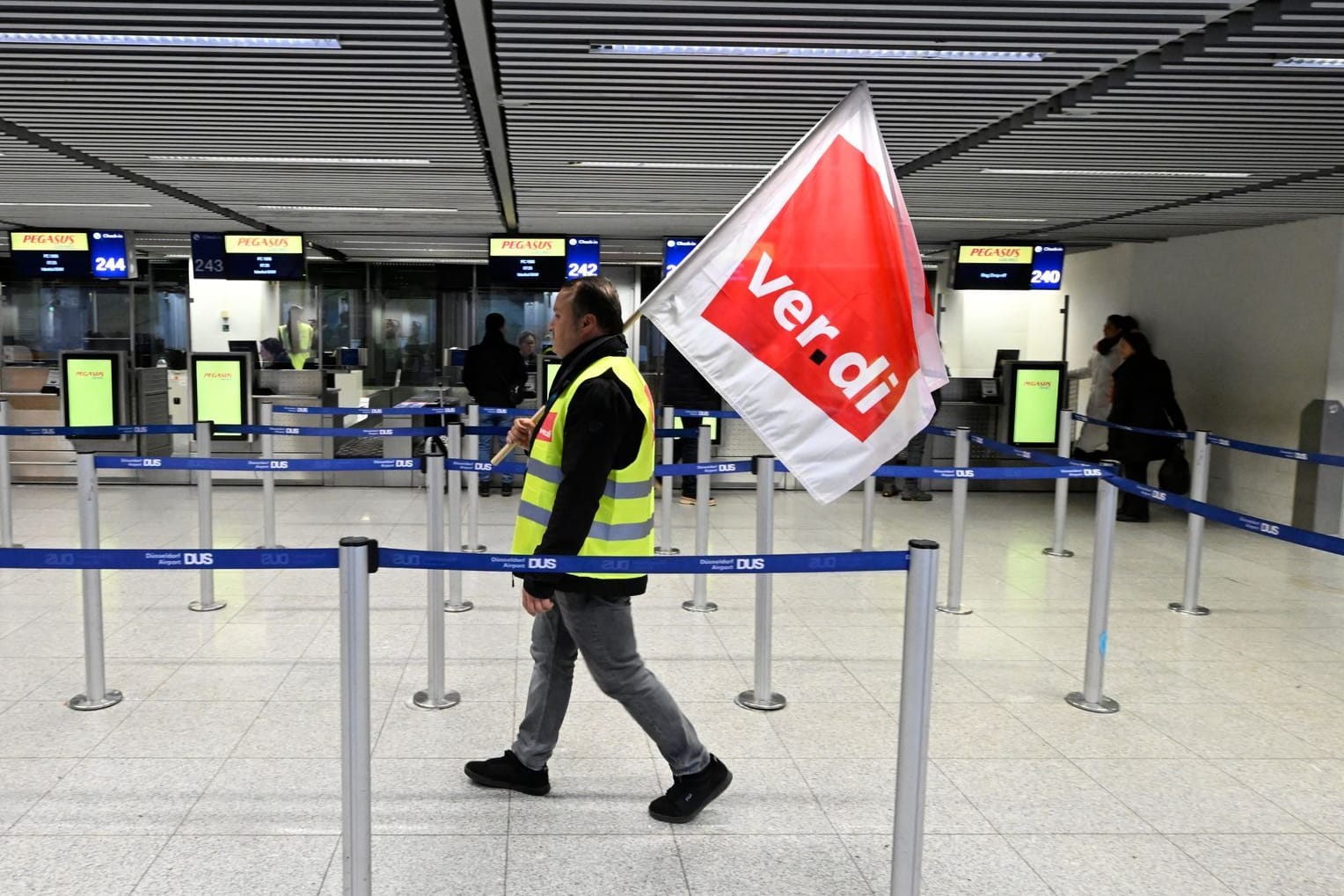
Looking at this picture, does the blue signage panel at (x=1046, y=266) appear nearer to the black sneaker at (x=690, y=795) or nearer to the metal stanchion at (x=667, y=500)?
the metal stanchion at (x=667, y=500)

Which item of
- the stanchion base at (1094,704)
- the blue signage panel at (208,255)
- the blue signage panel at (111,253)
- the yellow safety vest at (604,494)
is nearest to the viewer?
the yellow safety vest at (604,494)

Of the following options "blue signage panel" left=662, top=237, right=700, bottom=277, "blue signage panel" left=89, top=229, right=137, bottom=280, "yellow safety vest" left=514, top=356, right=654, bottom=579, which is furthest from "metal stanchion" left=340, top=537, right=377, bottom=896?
"blue signage panel" left=89, top=229, right=137, bottom=280

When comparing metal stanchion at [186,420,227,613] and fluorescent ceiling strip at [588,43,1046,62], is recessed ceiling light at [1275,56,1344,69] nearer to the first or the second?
fluorescent ceiling strip at [588,43,1046,62]

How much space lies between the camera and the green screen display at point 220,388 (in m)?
12.1

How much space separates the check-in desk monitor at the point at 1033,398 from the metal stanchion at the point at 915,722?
10.2 meters

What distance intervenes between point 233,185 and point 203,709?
5892 millimetres

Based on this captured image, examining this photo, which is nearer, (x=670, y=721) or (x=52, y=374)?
(x=670, y=721)

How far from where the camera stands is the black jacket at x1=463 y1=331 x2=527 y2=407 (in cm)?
1079

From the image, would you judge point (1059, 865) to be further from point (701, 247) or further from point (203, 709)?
point (203, 709)

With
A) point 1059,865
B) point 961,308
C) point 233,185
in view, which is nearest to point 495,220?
point 233,185

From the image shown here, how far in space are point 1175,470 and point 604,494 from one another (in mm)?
8758

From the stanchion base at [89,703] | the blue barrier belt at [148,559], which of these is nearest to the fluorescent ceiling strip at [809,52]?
the blue barrier belt at [148,559]

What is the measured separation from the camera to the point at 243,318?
21250mm

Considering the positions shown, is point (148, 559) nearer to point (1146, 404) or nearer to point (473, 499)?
point (473, 499)
